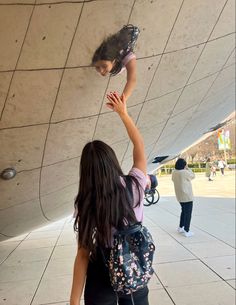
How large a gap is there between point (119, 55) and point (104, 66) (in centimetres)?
19

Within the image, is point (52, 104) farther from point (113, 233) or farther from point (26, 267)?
point (26, 267)

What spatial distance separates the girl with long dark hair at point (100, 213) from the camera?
1826 millimetres

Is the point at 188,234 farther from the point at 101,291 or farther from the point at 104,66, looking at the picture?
the point at 101,291

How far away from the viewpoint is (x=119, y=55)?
316cm

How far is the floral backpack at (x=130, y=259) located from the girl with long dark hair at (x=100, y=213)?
41 millimetres

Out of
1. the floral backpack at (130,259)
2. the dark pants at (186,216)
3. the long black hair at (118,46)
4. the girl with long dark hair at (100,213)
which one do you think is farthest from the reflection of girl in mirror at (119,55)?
the dark pants at (186,216)

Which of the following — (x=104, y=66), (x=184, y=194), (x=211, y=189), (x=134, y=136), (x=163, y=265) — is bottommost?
(x=163, y=265)

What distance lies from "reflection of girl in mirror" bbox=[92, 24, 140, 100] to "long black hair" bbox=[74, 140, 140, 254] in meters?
1.32

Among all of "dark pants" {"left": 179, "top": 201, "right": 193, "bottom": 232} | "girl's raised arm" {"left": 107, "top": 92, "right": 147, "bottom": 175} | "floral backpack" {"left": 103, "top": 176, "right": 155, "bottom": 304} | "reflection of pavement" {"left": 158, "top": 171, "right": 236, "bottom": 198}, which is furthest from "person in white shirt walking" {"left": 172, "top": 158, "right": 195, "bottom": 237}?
"reflection of pavement" {"left": 158, "top": 171, "right": 236, "bottom": 198}

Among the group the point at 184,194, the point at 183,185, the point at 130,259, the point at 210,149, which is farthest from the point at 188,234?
the point at 210,149

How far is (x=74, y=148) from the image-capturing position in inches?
164

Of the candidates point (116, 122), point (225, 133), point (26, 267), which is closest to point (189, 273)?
point (116, 122)

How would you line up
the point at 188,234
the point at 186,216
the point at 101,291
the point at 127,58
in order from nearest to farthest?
the point at 101,291 < the point at 127,58 < the point at 188,234 < the point at 186,216

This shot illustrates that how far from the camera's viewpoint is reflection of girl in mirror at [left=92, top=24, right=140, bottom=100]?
3.12 m
